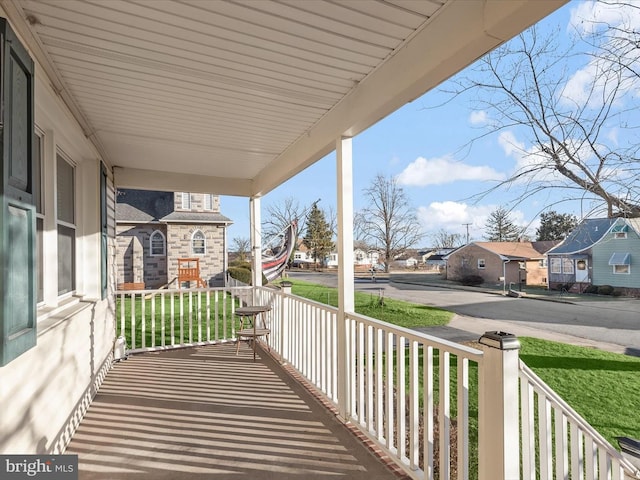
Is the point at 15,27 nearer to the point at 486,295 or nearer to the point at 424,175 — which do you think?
the point at 424,175

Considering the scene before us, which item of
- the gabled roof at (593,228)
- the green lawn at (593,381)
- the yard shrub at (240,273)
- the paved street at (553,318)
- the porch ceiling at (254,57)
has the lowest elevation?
the paved street at (553,318)

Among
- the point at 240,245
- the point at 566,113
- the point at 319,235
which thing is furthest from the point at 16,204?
the point at 240,245

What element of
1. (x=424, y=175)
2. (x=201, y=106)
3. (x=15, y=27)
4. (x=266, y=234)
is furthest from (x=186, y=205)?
(x=15, y=27)

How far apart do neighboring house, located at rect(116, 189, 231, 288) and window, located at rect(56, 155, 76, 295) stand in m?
11.3

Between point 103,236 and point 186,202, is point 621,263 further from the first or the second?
point 186,202

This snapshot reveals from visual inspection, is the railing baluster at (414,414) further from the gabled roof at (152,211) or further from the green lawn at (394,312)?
the gabled roof at (152,211)

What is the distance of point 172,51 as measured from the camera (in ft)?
6.54

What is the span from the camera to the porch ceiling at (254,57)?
1600mm

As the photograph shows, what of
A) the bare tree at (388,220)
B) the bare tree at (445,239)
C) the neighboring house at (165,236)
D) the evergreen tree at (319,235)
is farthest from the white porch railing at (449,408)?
the evergreen tree at (319,235)

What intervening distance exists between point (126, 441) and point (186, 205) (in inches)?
529

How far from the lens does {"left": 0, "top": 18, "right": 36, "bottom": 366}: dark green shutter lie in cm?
132

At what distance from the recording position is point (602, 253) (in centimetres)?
561

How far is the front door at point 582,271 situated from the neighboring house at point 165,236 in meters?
12.1

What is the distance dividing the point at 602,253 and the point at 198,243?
13283 mm
